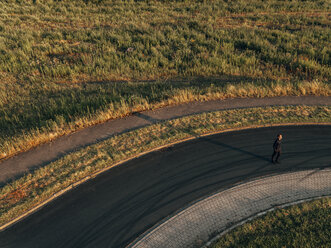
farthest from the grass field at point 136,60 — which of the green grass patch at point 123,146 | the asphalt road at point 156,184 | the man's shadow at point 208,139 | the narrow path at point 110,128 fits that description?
the asphalt road at point 156,184

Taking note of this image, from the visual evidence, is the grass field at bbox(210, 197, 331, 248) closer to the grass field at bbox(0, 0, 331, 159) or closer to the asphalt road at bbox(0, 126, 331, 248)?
the asphalt road at bbox(0, 126, 331, 248)

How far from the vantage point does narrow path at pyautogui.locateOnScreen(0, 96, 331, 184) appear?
1334 centimetres

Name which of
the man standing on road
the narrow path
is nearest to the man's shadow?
the narrow path

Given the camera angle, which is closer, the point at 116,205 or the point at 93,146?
the point at 116,205

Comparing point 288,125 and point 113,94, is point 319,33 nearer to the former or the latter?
point 288,125

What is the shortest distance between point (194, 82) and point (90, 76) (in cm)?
971

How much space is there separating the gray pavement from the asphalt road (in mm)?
460

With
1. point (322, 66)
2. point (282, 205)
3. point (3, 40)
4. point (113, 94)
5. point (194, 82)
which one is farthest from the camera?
point (3, 40)

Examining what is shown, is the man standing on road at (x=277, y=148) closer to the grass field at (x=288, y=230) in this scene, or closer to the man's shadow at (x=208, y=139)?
the man's shadow at (x=208, y=139)

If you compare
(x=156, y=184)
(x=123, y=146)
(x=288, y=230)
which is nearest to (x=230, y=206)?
(x=288, y=230)

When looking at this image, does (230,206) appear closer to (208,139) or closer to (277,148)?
(277,148)

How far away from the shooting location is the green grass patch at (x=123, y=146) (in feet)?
38.1

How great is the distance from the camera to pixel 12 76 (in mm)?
22531

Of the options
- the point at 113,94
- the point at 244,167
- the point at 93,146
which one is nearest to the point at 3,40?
the point at 113,94
